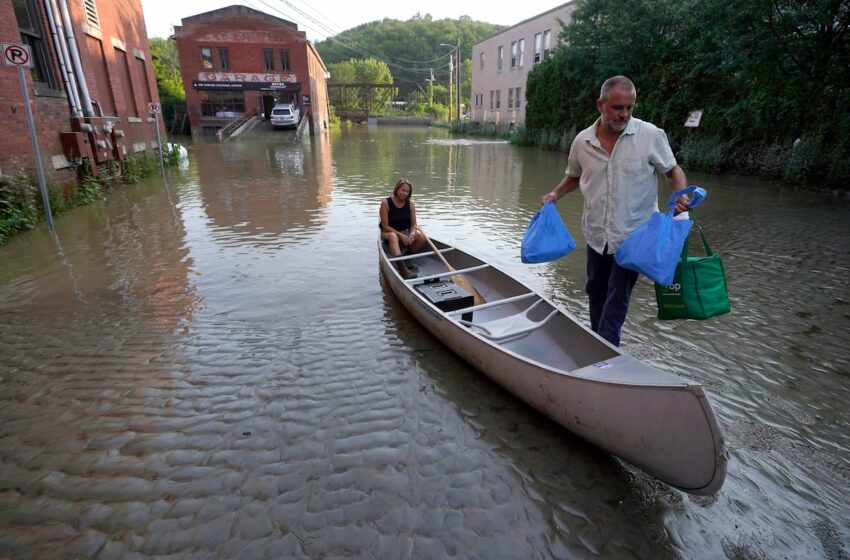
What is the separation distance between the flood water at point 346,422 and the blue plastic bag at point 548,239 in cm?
122

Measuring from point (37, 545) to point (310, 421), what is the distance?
5.46 ft

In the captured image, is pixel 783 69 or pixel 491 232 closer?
pixel 491 232

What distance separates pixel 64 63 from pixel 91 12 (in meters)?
3.77

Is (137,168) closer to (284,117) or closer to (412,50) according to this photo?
(284,117)

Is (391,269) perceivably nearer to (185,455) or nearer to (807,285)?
(185,455)

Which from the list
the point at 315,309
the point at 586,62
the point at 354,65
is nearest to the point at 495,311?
the point at 315,309

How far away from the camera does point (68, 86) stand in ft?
36.4

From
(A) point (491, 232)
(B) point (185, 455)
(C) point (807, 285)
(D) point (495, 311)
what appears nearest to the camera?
(B) point (185, 455)

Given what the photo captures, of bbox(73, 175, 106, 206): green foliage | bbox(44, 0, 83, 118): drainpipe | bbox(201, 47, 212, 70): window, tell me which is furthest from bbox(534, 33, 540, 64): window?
bbox(73, 175, 106, 206): green foliage

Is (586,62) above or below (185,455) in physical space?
above

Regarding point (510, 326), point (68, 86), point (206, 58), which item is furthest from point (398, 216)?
point (206, 58)

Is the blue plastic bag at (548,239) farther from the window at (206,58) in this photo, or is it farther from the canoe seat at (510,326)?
the window at (206,58)

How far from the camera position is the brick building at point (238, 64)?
130 ft

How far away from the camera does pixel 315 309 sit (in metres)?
5.73
